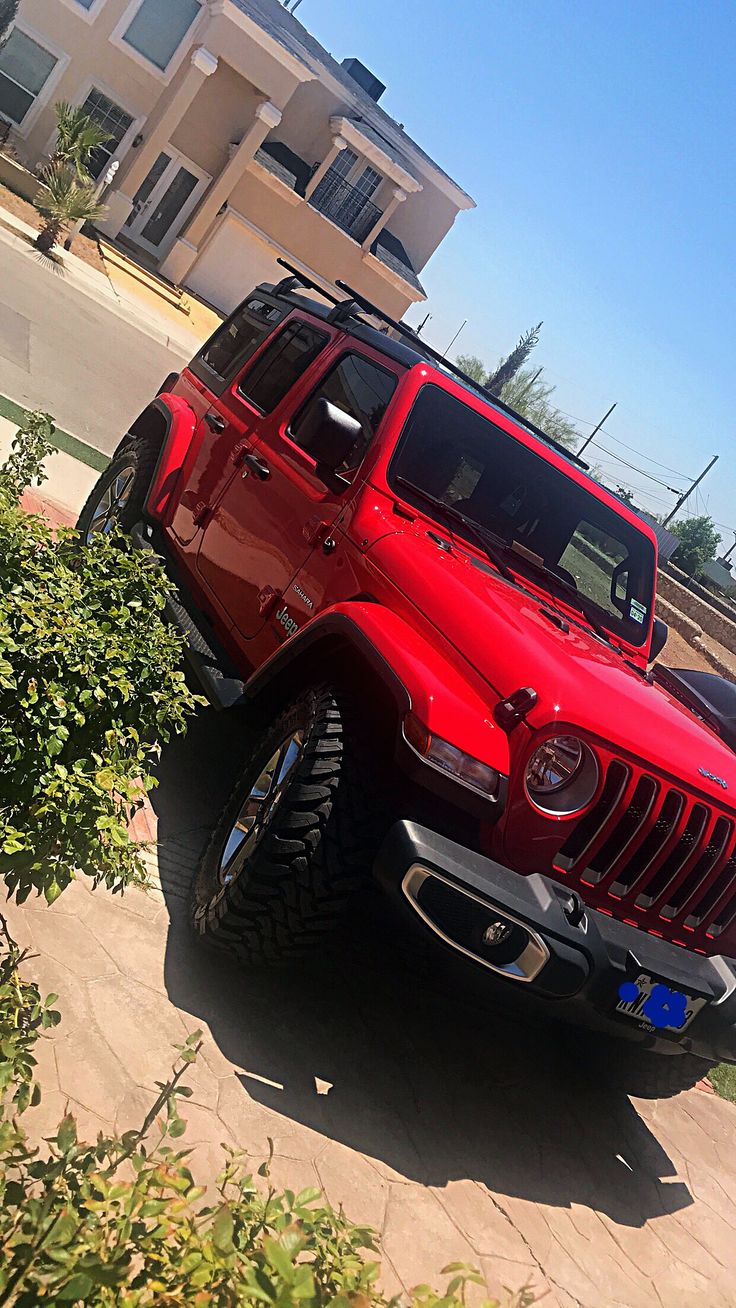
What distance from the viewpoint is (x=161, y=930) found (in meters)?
3.94

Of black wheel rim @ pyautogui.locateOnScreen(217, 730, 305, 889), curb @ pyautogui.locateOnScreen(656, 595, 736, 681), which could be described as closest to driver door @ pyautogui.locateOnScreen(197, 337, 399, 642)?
black wheel rim @ pyautogui.locateOnScreen(217, 730, 305, 889)

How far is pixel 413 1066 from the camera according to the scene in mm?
4086

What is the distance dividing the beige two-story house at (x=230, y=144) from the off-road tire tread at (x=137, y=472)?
855 inches

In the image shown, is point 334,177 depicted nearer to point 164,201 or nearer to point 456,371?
point 164,201

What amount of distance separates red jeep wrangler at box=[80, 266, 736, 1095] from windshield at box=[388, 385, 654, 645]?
0.04ft

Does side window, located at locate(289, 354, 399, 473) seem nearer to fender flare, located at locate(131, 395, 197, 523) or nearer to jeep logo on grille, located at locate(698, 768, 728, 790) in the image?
fender flare, located at locate(131, 395, 197, 523)

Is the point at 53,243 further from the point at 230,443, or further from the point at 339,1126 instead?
the point at 339,1126

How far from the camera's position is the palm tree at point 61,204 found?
21500 millimetres

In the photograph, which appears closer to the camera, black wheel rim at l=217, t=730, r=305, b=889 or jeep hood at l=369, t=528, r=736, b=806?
jeep hood at l=369, t=528, r=736, b=806

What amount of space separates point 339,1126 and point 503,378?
62.8 meters

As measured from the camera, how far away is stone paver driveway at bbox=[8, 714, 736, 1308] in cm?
320

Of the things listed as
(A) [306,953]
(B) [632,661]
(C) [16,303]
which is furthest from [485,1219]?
(C) [16,303]

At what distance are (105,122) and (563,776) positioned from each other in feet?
101

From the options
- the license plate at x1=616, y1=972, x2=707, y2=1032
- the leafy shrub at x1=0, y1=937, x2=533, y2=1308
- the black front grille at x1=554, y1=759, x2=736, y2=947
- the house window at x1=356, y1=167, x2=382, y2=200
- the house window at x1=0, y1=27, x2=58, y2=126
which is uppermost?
the house window at x1=356, y1=167, x2=382, y2=200
